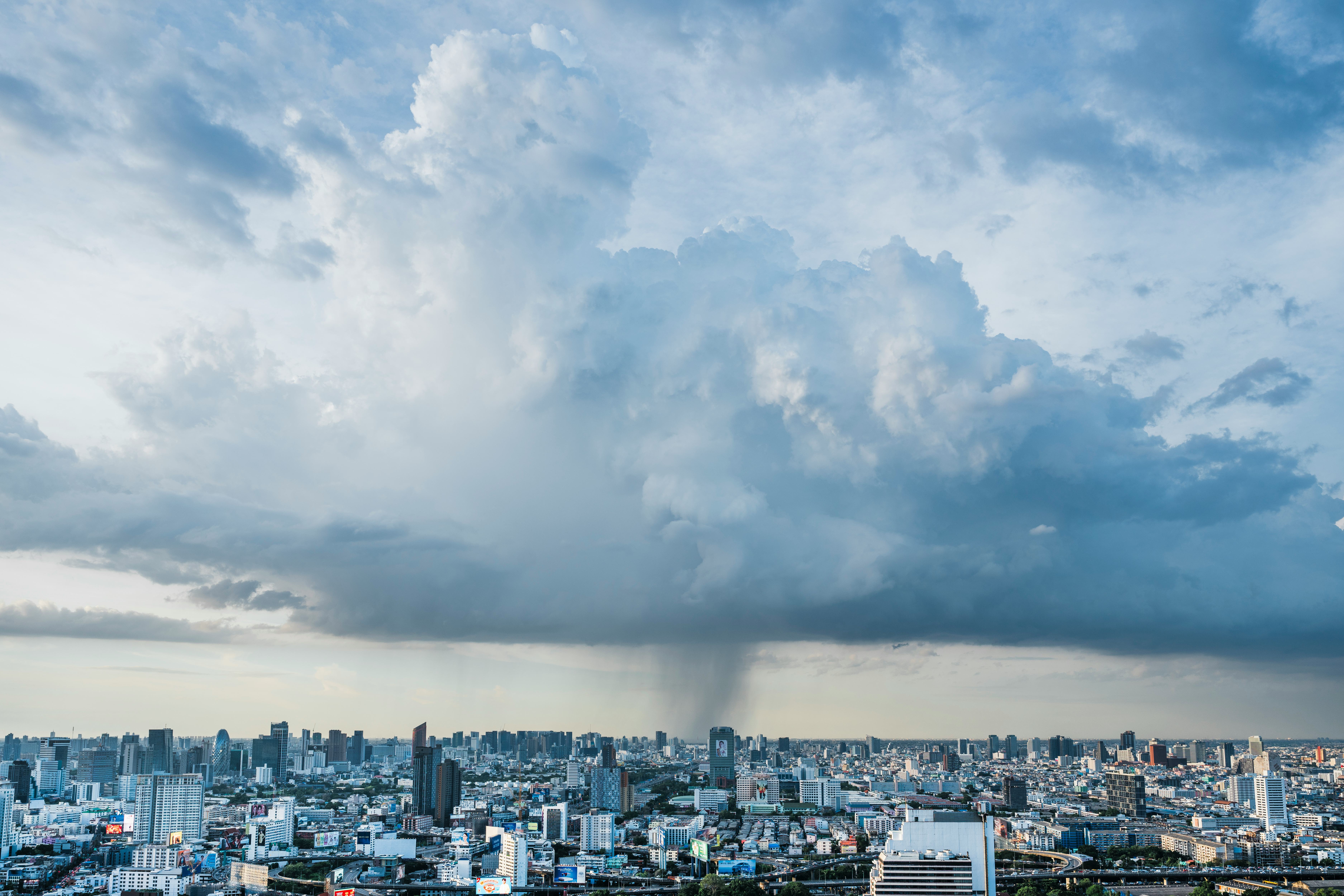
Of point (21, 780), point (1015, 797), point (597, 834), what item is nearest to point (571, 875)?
point (597, 834)

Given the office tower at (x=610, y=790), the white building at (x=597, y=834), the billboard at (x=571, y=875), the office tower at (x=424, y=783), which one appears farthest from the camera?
the office tower at (x=610, y=790)

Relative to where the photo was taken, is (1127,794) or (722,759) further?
(722,759)

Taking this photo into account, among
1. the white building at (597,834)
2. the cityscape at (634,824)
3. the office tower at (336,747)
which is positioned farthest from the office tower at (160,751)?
the white building at (597,834)

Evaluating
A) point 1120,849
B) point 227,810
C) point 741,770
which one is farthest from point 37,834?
point 741,770

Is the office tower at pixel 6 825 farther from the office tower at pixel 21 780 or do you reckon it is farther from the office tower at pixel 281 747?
the office tower at pixel 281 747

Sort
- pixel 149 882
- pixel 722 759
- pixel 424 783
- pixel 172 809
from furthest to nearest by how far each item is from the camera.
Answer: pixel 722 759 → pixel 424 783 → pixel 172 809 → pixel 149 882

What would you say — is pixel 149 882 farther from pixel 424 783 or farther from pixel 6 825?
pixel 424 783

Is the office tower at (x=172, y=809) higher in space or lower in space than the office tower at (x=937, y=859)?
lower
